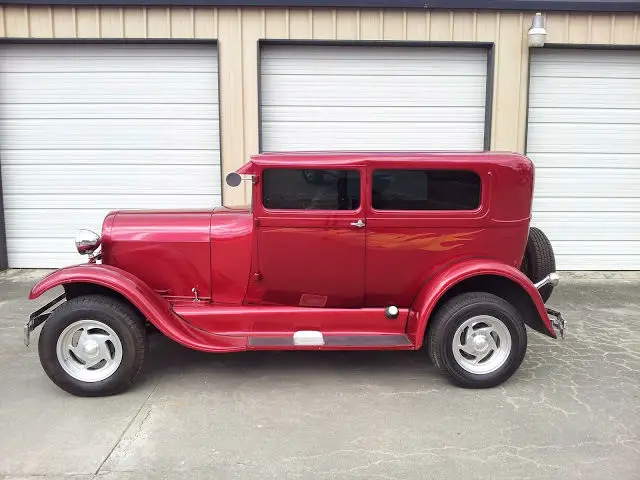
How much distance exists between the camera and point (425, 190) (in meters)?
4.32

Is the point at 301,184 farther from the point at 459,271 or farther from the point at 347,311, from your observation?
the point at 459,271

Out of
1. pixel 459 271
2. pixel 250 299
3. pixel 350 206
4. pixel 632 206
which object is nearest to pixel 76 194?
pixel 250 299

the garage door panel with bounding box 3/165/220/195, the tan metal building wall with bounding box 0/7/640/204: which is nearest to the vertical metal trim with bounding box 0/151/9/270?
the garage door panel with bounding box 3/165/220/195

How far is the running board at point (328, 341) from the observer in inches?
165

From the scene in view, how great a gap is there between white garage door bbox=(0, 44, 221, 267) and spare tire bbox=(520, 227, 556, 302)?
4.80m

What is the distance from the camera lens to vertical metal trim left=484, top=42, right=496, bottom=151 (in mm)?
7816

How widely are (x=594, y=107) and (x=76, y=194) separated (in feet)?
25.2

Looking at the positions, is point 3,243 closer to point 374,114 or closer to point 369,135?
point 369,135

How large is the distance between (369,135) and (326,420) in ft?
17.0

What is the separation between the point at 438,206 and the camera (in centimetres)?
434

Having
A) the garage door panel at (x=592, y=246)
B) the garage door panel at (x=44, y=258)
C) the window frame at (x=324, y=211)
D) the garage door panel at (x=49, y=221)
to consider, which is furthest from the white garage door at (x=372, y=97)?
the window frame at (x=324, y=211)

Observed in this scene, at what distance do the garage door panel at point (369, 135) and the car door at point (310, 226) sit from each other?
155 inches

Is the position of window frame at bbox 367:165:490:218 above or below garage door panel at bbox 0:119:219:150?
below

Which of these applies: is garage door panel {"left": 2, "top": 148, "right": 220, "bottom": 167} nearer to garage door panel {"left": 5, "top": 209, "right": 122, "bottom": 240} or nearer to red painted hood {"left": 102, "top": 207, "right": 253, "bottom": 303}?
garage door panel {"left": 5, "top": 209, "right": 122, "bottom": 240}
